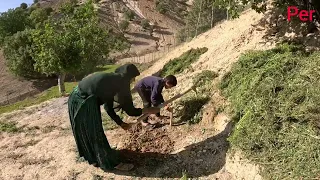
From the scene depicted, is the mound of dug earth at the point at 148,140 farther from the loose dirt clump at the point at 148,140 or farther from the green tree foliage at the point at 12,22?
the green tree foliage at the point at 12,22

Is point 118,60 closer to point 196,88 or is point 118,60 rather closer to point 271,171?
point 196,88

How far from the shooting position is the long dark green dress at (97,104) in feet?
17.2

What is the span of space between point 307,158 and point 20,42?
32.0m

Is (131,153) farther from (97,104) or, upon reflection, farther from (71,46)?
(71,46)

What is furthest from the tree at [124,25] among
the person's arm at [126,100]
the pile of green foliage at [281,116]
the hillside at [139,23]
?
the person's arm at [126,100]

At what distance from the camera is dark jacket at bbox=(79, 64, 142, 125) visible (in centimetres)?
522

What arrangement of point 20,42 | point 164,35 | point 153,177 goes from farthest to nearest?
point 164,35 → point 20,42 → point 153,177

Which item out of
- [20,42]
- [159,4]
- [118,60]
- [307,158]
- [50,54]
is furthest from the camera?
[159,4]

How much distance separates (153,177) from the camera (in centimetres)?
564

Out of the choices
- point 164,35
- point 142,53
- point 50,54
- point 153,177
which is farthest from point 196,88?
point 164,35

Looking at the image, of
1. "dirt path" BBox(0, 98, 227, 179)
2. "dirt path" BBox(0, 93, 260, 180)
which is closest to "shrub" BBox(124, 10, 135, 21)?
"dirt path" BBox(0, 98, 227, 179)

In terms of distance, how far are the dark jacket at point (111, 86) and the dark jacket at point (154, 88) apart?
100 cm

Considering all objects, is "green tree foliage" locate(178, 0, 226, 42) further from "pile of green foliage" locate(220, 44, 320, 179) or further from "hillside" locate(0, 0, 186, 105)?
"pile of green foliage" locate(220, 44, 320, 179)

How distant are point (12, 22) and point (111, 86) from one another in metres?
38.2
